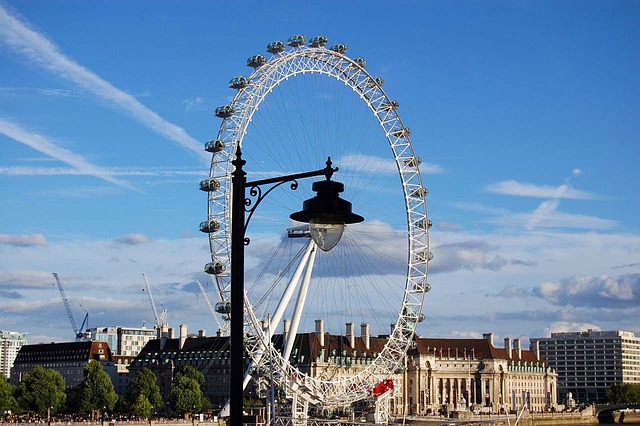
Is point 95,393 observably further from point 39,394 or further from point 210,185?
point 210,185

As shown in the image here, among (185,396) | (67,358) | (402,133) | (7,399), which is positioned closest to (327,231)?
(402,133)

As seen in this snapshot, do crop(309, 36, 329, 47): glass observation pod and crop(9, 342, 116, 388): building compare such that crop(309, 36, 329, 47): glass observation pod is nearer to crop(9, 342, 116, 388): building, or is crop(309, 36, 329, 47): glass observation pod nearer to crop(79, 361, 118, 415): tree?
crop(79, 361, 118, 415): tree

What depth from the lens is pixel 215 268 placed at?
186 feet

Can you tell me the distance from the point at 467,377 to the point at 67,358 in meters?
57.6

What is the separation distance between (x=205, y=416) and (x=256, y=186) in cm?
9306

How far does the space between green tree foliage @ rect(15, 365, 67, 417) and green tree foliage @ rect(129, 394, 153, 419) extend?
23.5 feet

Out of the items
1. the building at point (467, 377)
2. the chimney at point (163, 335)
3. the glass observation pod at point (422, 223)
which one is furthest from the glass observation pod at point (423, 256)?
the chimney at point (163, 335)

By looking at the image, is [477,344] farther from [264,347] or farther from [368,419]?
[264,347]

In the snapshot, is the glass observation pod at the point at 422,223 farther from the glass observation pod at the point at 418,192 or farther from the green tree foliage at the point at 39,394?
the green tree foliage at the point at 39,394

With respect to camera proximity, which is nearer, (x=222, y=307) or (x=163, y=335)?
(x=222, y=307)

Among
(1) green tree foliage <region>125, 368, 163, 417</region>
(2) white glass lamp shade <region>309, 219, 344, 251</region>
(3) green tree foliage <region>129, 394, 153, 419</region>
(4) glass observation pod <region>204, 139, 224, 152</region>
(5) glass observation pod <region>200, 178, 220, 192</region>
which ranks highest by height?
(4) glass observation pod <region>204, 139, 224, 152</region>

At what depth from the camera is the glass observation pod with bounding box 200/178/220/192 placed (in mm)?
57094

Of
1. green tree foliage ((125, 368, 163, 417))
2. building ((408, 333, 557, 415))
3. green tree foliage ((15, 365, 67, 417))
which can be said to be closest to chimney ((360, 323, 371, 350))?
building ((408, 333, 557, 415))

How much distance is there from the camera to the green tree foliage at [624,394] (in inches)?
6526
